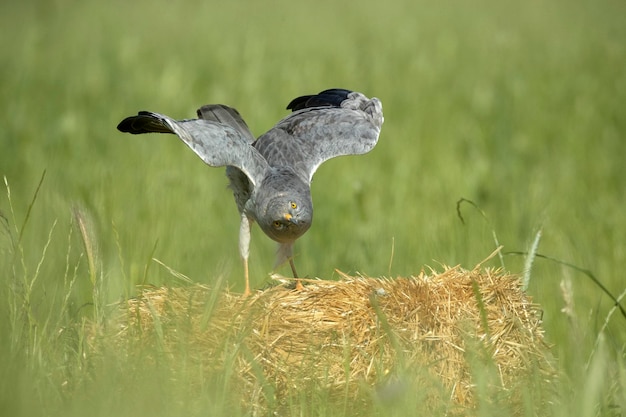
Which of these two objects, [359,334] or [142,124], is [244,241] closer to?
[142,124]

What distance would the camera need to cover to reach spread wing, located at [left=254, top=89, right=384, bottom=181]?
5.86 m

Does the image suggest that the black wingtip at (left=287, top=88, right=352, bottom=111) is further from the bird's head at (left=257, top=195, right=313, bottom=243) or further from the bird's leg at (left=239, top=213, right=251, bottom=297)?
the bird's head at (left=257, top=195, right=313, bottom=243)

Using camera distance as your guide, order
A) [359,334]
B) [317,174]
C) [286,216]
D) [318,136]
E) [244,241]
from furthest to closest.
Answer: [317,174] → [318,136] → [244,241] → [286,216] → [359,334]

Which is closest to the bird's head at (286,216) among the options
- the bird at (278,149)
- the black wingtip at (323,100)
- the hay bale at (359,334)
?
the bird at (278,149)

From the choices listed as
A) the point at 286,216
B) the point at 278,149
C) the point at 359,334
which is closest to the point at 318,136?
the point at 278,149

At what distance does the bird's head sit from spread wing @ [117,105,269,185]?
317 mm

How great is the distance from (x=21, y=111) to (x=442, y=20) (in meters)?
9.83

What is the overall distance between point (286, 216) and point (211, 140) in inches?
26.5

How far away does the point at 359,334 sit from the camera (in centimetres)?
411

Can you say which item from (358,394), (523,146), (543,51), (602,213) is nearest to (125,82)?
(523,146)

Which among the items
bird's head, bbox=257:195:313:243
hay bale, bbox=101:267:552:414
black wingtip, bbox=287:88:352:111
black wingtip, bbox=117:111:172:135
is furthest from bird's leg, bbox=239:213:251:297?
black wingtip, bbox=287:88:352:111

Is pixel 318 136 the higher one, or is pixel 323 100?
pixel 323 100

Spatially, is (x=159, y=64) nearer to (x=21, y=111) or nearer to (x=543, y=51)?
(x=21, y=111)

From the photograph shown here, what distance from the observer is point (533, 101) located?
43.2 ft
